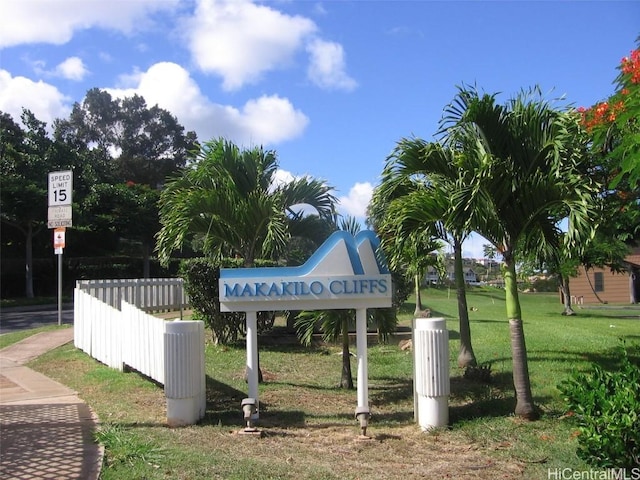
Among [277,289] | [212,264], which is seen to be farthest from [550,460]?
[212,264]

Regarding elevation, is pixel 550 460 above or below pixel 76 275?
below

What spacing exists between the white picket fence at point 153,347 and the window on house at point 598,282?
38.9m

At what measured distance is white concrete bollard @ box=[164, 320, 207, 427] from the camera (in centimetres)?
660

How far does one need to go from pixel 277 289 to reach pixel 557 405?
3.71m

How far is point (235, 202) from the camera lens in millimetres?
9383

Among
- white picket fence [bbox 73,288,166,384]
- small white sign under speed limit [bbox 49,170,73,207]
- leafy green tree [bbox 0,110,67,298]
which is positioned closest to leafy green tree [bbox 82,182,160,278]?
leafy green tree [bbox 0,110,67,298]

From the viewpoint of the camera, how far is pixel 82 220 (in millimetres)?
28844

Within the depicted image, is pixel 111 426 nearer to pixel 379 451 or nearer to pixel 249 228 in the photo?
pixel 379 451

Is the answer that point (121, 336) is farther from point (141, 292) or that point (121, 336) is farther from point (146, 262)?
point (146, 262)

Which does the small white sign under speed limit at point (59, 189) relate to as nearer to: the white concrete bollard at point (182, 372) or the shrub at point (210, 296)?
the shrub at point (210, 296)

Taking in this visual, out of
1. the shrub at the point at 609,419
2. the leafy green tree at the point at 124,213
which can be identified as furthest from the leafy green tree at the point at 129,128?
the shrub at the point at 609,419

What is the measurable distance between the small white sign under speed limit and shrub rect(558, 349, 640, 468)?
45.8 feet

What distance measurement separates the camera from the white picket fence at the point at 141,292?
44.2 feet

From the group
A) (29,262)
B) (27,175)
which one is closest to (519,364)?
(29,262)
